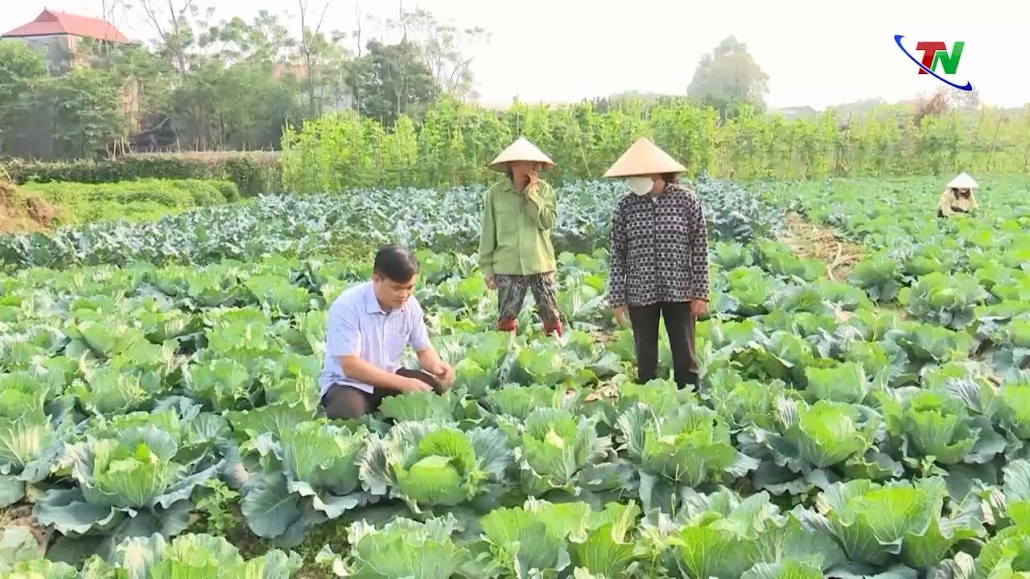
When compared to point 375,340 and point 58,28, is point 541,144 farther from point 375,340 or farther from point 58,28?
point 58,28

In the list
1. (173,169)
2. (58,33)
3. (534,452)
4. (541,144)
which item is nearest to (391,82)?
(173,169)

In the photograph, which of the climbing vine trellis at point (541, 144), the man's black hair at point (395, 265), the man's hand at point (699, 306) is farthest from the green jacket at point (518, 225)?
the climbing vine trellis at point (541, 144)

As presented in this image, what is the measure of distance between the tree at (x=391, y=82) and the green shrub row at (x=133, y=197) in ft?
46.8

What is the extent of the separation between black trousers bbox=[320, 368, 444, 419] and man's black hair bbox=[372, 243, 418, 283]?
A: 61 cm

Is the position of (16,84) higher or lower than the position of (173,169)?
higher

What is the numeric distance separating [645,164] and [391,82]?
128 ft

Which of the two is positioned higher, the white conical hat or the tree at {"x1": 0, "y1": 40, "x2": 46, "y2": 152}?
the tree at {"x1": 0, "y1": 40, "x2": 46, "y2": 152}

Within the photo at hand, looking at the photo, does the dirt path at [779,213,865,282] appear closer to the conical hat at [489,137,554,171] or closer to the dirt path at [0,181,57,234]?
the conical hat at [489,137,554,171]

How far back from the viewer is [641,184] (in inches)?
164

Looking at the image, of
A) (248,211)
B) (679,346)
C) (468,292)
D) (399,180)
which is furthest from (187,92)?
(679,346)

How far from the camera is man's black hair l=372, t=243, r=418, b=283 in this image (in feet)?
11.0

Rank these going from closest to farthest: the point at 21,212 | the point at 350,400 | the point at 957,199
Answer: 1. the point at 350,400
2. the point at 957,199
3. the point at 21,212

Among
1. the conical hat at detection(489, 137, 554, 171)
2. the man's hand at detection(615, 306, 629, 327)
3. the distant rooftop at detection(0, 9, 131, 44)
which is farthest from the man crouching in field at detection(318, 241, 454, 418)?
the distant rooftop at detection(0, 9, 131, 44)

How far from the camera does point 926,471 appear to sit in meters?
3.06
